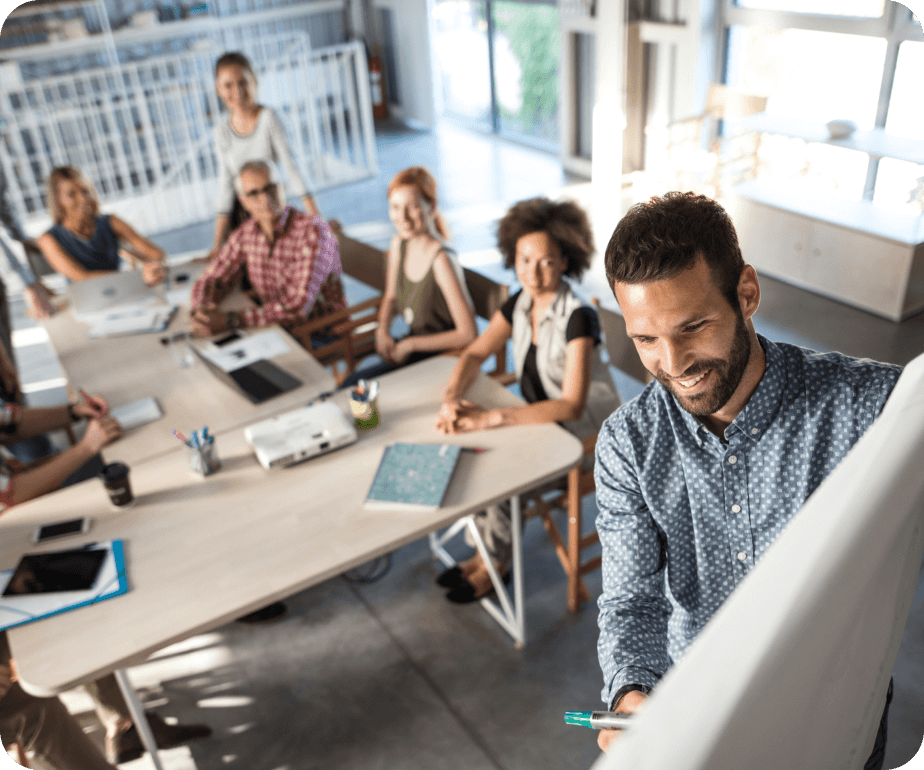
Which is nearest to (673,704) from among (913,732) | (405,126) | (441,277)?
(913,732)

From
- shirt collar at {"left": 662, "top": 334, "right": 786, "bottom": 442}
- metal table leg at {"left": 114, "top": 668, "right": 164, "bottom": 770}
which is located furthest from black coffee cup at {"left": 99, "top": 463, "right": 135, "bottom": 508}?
shirt collar at {"left": 662, "top": 334, "right": 786, "bottom": 442}

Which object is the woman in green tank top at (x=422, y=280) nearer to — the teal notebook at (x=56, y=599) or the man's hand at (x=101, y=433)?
the man's hand at (x=101, y=433)

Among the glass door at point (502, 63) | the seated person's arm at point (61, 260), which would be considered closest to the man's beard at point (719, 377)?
the seated person's arm at point (61, 260)

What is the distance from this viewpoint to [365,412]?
2.40 metres

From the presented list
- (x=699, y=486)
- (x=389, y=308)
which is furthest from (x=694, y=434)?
(x=389, y=308)

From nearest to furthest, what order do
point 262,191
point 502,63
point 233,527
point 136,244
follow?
1. point 233,527
2. point 262,191
3. point 136,244
4. point 502,63

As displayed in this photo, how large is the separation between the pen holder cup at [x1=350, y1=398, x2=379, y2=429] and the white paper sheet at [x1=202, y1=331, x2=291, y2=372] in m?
→ 0.62

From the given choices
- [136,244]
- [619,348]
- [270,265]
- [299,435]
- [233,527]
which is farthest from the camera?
[136,244]

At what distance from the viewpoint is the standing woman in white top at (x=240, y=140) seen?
385 centimetres

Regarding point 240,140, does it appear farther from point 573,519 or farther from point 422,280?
point 573,519

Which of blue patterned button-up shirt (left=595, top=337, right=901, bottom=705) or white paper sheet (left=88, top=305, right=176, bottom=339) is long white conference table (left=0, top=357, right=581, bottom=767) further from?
white paper sheet (left=88, top=305, right=176, bottom=339)

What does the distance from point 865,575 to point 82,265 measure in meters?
3.99

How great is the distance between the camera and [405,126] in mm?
9031

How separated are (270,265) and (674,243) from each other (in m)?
2.59
